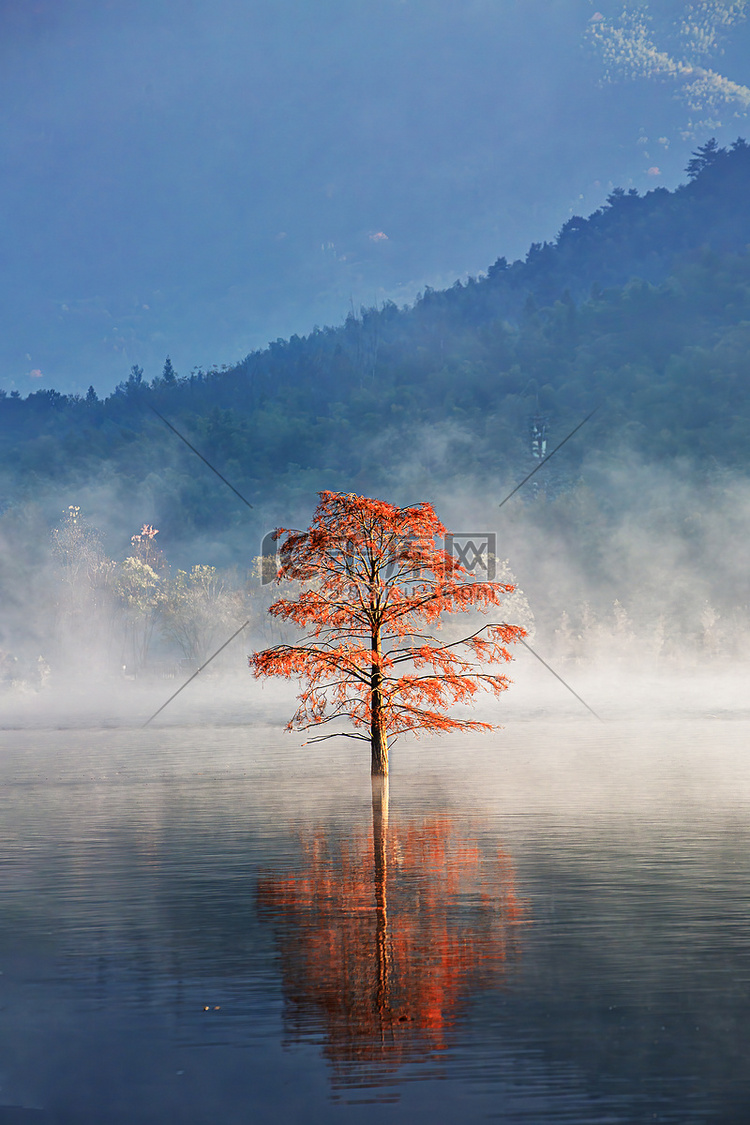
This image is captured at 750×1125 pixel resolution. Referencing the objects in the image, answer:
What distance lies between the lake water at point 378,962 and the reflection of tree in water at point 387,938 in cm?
5

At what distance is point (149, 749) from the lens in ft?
161

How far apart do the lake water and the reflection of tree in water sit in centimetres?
5

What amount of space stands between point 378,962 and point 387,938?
1.07 m

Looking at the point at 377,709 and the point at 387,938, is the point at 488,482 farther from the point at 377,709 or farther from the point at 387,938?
the point at 387,938

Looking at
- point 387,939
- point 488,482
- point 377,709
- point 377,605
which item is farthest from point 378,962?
point 488,482

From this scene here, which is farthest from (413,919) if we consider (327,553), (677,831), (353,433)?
(353,433)

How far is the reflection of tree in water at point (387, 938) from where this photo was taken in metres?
10.1

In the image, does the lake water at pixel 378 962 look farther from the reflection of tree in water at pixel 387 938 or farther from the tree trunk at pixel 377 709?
the tree trunk at pixel 377 709

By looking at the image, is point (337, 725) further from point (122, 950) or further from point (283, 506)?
point (283, 506)

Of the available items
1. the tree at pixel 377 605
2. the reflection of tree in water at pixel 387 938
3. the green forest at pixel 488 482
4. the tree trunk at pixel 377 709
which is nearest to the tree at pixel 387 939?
the reflection of tree in water at pixel 387 938

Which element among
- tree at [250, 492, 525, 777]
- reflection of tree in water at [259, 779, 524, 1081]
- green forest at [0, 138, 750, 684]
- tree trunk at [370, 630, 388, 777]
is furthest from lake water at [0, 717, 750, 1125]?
green forest at [0, 138, 750, 684]

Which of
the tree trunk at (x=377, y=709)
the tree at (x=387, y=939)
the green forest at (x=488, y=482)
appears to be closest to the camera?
the tree at (x=387, y=939)

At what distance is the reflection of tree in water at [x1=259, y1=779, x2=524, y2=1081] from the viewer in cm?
1014

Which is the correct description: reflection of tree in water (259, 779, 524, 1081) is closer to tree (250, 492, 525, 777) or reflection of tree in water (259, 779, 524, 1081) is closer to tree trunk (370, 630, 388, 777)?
tree trunk (370, 630, 388, 777)
